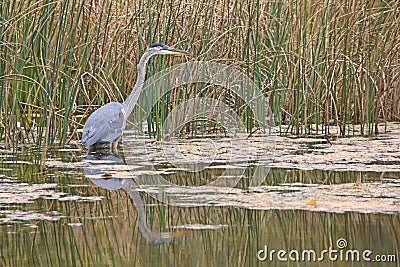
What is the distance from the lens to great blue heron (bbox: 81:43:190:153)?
5.53 metres

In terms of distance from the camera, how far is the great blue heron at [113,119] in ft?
18.1

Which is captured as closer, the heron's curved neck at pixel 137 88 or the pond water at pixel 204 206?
the pond water at pixel 204 206

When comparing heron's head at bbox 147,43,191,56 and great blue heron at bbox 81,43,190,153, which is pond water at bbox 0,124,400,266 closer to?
great blue heron at bbox 81,43,190,153

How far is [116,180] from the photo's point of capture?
4.36 metres

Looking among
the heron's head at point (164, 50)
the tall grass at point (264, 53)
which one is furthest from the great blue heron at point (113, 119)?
the tall grass at point (264, 53)

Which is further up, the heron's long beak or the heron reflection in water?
the heron's long beak

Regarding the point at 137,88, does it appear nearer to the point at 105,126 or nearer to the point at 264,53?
the point at 105,126

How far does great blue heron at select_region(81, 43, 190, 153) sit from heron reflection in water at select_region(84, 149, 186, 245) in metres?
0.10

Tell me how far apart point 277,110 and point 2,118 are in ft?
6.52

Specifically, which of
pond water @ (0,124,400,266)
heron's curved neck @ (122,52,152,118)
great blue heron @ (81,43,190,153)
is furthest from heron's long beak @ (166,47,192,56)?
pond water @ (0,124,400,266)

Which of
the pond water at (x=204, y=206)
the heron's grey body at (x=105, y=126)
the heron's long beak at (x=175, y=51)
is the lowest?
the pond water at (x=204, y=206)

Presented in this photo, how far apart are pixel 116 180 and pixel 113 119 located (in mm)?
1316

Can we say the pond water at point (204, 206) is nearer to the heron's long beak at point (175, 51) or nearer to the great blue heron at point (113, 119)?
the great blue heron at point (113, 119)

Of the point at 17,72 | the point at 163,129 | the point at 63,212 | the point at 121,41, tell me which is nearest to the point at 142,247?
the point at 63,212
